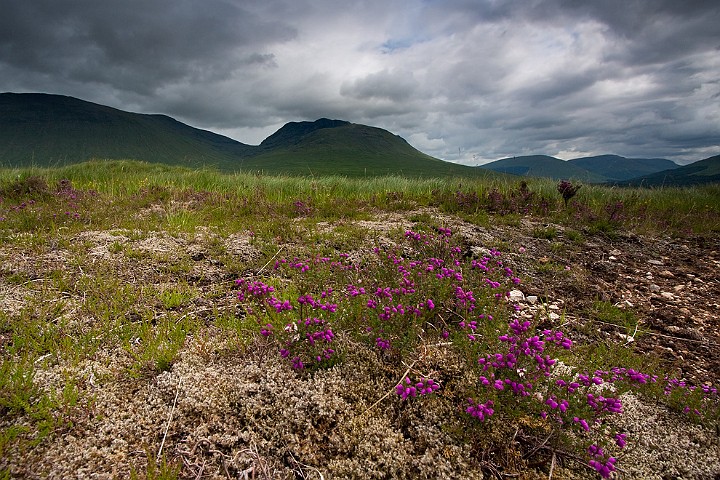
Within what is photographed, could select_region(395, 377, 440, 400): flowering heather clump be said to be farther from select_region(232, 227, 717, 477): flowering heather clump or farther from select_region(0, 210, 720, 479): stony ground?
select_region(0, 210, 720, 479): stony ground

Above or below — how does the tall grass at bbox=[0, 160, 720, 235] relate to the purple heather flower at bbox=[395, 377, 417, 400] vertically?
above

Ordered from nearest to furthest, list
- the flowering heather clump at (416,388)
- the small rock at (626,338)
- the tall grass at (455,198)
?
the flowering heather clump at (416,388) → the small rock at (626,338) → the tall grass at (455,198)

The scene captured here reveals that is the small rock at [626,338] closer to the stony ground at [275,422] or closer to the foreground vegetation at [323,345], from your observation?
the stony ground at [275,422]

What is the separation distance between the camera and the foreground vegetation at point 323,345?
7.23 feet

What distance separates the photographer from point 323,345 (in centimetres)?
286

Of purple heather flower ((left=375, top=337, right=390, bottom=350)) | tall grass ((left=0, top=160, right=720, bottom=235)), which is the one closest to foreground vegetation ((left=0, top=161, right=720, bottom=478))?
purple heather flower ((left=375, top=337, right=390, bottom=350))

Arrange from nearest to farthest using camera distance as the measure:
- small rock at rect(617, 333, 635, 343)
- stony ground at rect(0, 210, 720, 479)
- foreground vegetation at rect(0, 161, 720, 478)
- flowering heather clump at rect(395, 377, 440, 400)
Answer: stony ground at rect(0, 210, 720, 479) < foreground vegetation at rect(0, 161, 720, 478) < flowering heather clump at rect(395, 377, 440, 400) < small rock at rect(617, 333, 635, 343)

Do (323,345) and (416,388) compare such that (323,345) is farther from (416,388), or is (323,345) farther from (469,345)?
(469,345)

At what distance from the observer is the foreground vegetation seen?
A: 221cm

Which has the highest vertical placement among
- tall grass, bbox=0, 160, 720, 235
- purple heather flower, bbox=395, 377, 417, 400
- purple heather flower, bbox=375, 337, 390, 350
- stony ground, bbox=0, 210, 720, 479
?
tall grass, bbox=0, 160, 720, 235

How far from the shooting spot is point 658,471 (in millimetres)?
2113

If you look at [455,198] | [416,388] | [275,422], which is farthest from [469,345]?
[455,198]

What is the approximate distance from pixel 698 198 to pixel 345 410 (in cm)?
1522

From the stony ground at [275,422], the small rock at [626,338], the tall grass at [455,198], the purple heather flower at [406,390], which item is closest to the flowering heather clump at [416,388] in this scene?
the purple heather flower at [406,390]
